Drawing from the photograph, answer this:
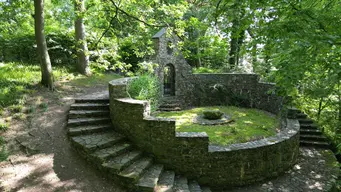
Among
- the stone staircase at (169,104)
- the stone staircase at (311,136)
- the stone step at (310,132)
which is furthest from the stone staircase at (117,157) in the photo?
the stone step at (310,132)

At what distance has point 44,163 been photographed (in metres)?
4.63

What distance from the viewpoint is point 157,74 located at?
10703mm

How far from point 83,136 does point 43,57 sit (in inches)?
152

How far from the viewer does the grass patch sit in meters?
7.00

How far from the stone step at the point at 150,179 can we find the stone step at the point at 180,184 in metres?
Answer: 0.50

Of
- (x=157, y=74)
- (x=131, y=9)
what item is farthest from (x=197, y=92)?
(x=131, y=9)

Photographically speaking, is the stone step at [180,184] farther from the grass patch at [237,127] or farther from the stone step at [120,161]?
the grass patch at [237,127]

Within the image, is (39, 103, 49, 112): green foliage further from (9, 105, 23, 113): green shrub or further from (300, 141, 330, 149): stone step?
(300, 141, 330, 149): stone step

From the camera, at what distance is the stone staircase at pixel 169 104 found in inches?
423

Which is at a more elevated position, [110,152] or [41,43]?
[41,43]

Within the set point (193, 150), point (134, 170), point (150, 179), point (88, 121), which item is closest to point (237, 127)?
point (193, 150)

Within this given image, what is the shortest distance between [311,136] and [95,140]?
8105mm

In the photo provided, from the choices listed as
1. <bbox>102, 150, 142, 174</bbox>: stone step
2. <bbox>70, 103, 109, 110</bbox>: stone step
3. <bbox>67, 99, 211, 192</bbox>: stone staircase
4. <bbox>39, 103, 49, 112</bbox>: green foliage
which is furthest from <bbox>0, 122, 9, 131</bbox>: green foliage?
<bbox>102, 150, 142, 174</bbox>: stone step

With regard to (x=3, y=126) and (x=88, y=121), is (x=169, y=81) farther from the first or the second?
(x=3, y=126)
